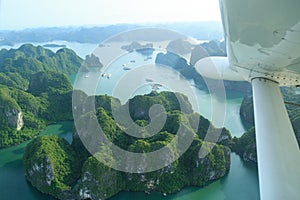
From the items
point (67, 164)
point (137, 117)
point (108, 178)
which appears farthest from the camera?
point (137, 117)

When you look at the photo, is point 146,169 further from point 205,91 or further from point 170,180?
point 205,91

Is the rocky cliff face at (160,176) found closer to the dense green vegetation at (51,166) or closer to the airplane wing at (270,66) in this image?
the dense green vegetation at (51,166)

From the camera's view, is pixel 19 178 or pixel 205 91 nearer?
pixel 19 178

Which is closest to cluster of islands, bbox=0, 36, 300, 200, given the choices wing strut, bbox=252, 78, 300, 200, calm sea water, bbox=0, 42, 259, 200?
calm sea water, bbox=0, 42, 259, 200

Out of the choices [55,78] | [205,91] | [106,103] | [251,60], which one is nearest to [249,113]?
[205,91]

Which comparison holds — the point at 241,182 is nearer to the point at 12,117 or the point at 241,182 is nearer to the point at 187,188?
A: the point at 187,188

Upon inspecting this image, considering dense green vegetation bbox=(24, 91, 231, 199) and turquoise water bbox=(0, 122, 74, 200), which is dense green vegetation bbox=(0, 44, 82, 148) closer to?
turquoise water bbox=(0, 122, 74, 200)

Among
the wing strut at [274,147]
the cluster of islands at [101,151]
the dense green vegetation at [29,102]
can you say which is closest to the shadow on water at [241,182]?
the cluster of islands at [101,151]
